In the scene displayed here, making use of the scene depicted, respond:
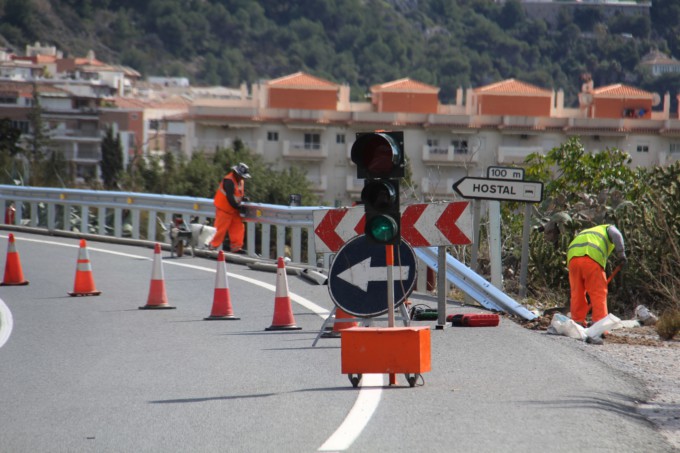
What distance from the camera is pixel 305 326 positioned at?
12711 millimetres

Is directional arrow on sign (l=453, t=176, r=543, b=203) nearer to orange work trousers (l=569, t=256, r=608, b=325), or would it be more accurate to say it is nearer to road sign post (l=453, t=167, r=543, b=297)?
road sign post (l=453, t=167, r=543, b=297)

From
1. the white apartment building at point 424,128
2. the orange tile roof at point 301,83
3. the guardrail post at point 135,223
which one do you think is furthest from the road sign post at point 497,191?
the orange tile roof at point 301,83

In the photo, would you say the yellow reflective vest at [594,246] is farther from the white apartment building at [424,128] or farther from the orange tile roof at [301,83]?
the orange tile roof at [301,83]

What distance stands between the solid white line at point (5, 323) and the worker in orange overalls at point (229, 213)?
587cm

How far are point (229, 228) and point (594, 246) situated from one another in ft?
26.4

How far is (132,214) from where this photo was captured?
2331 centimetres

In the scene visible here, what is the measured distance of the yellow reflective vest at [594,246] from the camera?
13742mm

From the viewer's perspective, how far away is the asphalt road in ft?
23.4

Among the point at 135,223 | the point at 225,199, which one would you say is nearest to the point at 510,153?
the point at 135,223

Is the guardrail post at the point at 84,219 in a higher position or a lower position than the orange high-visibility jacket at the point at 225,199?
lower

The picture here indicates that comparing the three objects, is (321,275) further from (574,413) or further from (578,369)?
(574,413)

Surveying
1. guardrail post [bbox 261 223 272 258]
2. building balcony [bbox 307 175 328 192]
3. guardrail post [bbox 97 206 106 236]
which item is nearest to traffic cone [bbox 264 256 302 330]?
guardrail post [bbox 261 223 272 258]

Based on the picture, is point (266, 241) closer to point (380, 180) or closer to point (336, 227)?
point (336, 227)

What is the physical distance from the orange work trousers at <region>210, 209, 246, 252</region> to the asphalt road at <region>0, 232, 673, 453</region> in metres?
6.10
